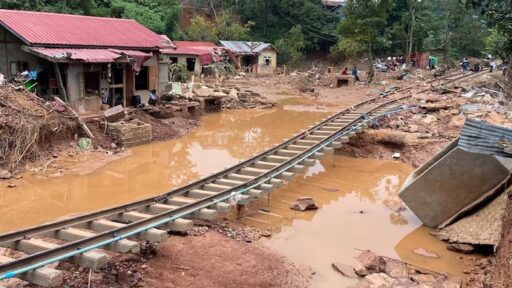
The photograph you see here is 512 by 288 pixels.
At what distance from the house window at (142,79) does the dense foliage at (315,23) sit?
49.1 feet

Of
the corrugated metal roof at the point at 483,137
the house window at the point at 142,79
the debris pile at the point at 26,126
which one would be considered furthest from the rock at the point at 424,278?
the house window at the point at 142,79

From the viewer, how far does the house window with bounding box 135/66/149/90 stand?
21825 millimetres

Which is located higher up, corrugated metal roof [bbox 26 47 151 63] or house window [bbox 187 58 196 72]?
corrugated metal roof [bbox 26 47 151 63]

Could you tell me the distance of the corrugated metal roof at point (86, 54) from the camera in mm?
16547

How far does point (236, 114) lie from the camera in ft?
85.4

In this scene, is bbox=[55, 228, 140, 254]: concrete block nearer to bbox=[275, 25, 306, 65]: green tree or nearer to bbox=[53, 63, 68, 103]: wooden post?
bbox=[53, 63, 68, 103]: wooden post

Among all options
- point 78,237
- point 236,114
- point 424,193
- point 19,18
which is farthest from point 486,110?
point 19,18

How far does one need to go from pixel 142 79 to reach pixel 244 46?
24992 millimetres

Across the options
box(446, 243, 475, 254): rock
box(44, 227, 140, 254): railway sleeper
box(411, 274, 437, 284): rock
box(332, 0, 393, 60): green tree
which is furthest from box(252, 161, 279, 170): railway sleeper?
box(332, 0, 393, 60): green tree

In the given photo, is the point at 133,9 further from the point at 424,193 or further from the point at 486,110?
the point at 424,193

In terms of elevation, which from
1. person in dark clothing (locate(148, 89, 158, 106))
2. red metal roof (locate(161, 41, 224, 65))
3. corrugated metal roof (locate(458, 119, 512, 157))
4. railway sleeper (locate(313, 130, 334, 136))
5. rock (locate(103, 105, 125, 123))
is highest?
red metal roof (locate(161, 41, 224, 65))

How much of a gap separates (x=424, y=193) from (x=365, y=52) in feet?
122

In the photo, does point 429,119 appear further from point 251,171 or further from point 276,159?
point 251,171

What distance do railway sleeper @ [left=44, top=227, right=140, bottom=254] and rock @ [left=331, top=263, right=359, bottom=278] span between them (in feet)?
11.2
